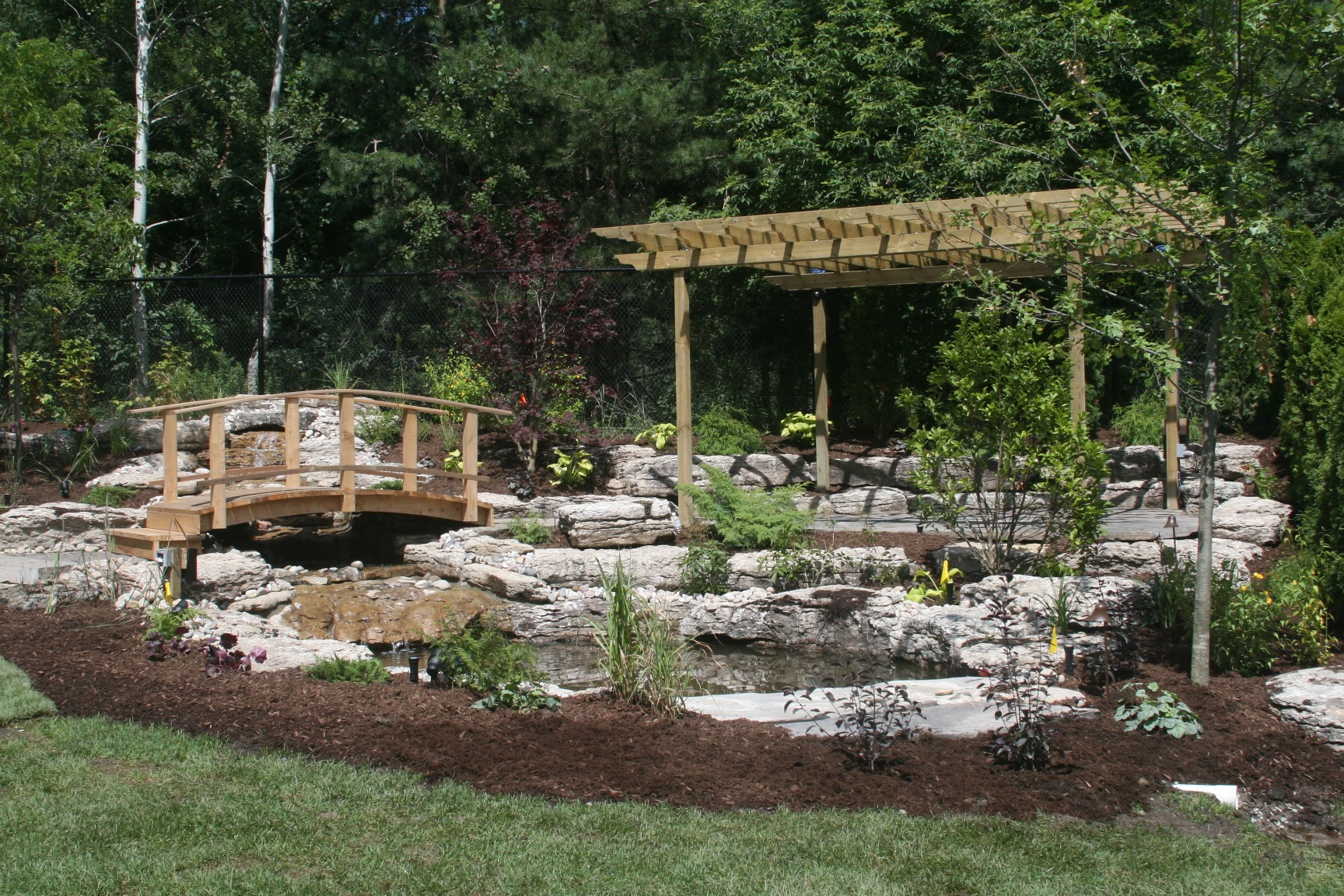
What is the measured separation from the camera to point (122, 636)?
21.2 ft

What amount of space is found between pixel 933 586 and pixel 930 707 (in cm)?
307

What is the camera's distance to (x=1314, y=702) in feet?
16.0

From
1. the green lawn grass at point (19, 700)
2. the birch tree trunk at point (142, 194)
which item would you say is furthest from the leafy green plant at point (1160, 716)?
the birch tree trunk at point (142, 194)

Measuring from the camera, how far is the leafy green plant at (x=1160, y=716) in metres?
4.85

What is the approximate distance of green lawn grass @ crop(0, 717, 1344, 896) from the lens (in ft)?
11.7

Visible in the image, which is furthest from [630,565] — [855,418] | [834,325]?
[834,325]

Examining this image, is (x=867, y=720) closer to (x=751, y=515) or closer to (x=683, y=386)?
(x=751, y=515)

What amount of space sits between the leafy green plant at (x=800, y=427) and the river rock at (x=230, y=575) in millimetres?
6386

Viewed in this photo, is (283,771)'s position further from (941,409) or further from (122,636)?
(941,409)

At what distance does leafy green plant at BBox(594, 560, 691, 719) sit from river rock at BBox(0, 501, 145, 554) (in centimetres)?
572

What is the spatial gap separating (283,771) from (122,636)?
2.58m

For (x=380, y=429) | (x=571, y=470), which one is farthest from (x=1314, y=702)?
(x=380, y=429)

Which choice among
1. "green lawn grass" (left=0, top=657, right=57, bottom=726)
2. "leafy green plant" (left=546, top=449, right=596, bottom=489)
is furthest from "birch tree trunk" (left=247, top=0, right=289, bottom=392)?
"green lawn grass" (left=0, top=657, right=57, bottom=726)

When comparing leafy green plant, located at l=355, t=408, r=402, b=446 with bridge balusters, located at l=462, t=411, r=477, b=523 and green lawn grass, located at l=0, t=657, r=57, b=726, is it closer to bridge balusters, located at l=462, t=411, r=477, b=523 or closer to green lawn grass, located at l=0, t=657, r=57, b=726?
bridge balusters, located at l=462, t=411, r=477, b=523
